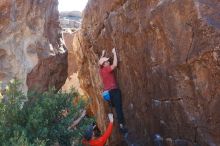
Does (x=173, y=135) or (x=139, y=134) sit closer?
(x=173, y=135)

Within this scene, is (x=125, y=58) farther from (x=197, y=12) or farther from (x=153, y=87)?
(x=197, y=12)

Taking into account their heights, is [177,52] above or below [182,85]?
above

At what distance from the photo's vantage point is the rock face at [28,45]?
1244 cm

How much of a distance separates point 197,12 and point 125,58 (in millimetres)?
2764

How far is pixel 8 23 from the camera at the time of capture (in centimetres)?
1253

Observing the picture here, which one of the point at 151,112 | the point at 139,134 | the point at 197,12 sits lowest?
the point at 139,134

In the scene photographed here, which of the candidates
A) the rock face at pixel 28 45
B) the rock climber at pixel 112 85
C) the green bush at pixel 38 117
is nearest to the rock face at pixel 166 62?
the rock climber at pixel 112 85

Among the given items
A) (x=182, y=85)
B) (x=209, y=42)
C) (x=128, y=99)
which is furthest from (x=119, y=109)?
(x=209, y=42)

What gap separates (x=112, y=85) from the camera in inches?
440

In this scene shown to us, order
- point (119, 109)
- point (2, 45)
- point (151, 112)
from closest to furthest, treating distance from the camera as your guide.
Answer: point (151, 112), point (119, 109), point (2, 45)

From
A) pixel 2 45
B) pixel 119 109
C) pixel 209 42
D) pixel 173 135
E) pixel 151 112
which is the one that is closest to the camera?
pixel 209 42

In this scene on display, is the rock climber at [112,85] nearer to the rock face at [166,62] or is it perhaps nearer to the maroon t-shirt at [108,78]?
the maroon t-shirt at [108,78]

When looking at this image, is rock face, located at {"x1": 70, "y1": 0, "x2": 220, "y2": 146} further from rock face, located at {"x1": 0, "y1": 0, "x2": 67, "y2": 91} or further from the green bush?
the green bush

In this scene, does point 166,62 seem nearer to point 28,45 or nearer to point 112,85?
point 112,85
